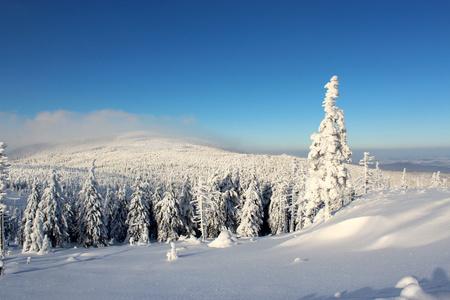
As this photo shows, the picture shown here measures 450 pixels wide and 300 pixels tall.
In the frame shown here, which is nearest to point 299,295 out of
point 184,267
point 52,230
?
point 184,267

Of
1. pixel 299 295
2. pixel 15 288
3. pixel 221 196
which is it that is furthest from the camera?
pixel 221 196

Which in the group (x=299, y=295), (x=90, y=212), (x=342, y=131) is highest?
(x=342, y=131)

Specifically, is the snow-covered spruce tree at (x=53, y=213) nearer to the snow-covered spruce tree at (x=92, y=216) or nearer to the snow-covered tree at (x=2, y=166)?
the snow-covered spruce tree at (x=92, y=216)

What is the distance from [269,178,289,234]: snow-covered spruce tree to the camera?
42.9 metres

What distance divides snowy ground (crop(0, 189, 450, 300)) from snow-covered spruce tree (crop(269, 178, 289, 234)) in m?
29.5

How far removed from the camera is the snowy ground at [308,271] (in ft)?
21.1

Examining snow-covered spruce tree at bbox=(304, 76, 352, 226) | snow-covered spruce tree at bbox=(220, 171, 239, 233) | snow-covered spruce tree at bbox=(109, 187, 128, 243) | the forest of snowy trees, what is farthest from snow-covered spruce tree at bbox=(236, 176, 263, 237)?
snow-covered spruce tree at bbox=(109, 187, 128, 243)

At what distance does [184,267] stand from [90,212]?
28971mm

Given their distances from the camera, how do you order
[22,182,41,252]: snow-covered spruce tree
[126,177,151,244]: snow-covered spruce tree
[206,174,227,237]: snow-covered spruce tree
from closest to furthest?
[22,182,41,252]: snow-covered spruce tree → [126,177,151,244]: snow-covered spruce tree → [206,174,227,237]: snow-covered spruce tree

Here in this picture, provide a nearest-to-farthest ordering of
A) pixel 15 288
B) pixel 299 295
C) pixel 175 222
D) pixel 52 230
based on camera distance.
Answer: pixel 299 295 < pixel 15 288 < pixel 52 230 < pixel 175 222

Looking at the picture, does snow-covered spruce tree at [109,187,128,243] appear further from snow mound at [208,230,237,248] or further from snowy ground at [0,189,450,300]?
snow mound at [208,230,237,248]

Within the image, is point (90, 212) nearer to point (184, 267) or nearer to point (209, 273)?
point (184, 267)

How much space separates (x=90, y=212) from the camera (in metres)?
34.4

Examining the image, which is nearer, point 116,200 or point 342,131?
point 342,131
